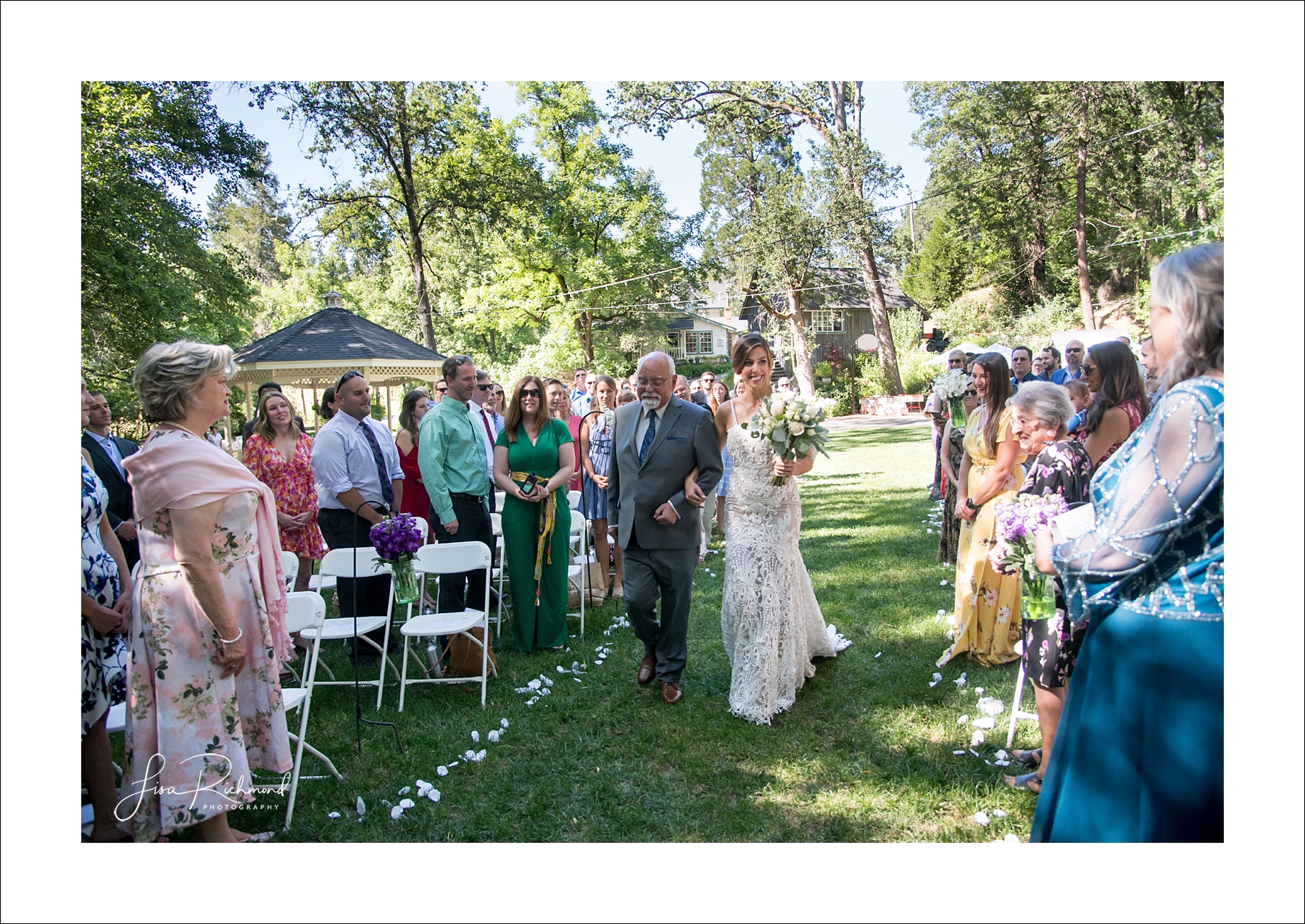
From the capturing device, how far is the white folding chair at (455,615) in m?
4.95

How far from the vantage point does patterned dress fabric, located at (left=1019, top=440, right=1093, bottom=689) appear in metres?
3.27

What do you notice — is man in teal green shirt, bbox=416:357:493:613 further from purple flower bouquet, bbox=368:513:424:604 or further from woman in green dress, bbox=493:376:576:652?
purple flower bouquet, bbox=368:513:424:604

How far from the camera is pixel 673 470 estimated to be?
4883 mm

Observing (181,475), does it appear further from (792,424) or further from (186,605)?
(792,424)

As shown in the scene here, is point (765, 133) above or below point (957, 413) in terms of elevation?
above

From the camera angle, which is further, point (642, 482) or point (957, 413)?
point (957, 413)

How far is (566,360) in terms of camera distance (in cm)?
3456

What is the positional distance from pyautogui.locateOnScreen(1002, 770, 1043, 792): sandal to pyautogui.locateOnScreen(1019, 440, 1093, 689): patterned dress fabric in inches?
20.5

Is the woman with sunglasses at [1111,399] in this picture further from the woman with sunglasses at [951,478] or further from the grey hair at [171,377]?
the grey hair at [171,377]

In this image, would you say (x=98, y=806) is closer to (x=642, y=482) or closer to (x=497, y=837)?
(x=497, y=837)

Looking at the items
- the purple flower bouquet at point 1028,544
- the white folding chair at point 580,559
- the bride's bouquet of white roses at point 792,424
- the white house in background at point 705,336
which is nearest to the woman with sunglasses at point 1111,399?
the purple flower bouquet at point 1028,544

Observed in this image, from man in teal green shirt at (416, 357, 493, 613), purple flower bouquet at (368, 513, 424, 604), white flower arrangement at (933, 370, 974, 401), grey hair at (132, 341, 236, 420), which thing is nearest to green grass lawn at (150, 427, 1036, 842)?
man in teal green shirt at (416, 357, 493, 613)
